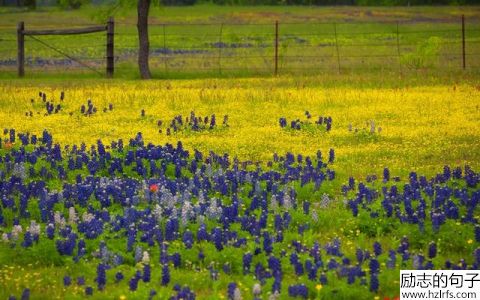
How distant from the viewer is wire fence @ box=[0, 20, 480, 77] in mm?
37469

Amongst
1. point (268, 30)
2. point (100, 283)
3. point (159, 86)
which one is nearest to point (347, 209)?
point (100, 283)

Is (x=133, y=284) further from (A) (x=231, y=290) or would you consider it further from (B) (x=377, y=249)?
(B) (x=377, y=249)

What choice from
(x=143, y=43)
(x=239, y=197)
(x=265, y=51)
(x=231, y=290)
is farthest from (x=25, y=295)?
(x=265, y=51)

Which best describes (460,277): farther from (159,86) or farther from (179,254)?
(159,86)

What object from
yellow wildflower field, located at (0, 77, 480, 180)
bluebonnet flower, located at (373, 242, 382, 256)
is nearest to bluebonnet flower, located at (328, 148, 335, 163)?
yellow wildflower field, located at (0, 77, 480, 180)

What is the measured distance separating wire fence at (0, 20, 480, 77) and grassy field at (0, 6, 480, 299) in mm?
13030

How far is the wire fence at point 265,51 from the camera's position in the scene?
3747cm

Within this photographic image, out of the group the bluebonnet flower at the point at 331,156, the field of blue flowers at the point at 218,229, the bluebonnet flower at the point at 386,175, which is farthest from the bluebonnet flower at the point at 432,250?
the bluebonnet flower at the point at 331,156

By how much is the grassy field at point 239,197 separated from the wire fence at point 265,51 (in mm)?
13030

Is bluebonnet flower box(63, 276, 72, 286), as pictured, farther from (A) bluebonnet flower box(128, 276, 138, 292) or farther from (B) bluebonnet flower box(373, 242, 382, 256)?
(B) bluebonnet flower box(373, 242, 382, 256)

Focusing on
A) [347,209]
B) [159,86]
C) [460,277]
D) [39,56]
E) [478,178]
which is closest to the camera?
[460,277]

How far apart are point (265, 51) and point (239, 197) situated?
124 feet

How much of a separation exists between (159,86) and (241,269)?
770 inches

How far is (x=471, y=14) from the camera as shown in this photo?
3359 inches
